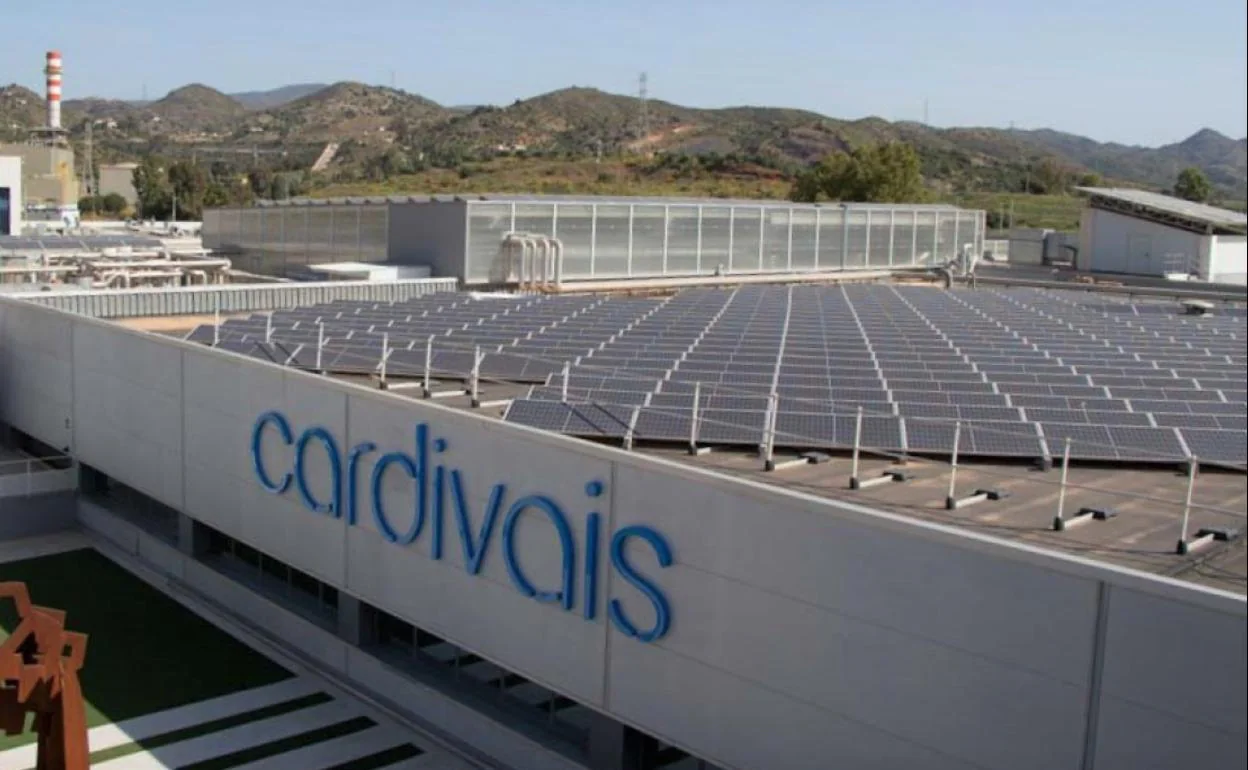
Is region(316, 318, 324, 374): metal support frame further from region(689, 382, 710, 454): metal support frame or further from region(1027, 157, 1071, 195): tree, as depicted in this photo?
region(1027, 157, 1071, 195): tree

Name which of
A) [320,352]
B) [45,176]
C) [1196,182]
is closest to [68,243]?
[320,352]

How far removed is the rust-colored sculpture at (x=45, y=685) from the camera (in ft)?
45.1

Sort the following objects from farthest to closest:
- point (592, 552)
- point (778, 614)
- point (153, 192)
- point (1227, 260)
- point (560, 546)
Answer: point (153, 192) < point (1227, 260) < point (560, 546) < point (592, 552) < point (778, 614)

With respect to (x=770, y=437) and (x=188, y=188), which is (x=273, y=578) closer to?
(x=770, y=437)

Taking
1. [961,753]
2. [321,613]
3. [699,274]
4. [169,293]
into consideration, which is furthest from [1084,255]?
[961,753]

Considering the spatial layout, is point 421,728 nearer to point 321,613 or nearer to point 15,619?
point 321,613

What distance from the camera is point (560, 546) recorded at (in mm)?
14922

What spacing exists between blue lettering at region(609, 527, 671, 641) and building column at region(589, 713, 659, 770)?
1327 mm

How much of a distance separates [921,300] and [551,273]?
10254 mm

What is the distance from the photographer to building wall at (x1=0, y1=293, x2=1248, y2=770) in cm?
962

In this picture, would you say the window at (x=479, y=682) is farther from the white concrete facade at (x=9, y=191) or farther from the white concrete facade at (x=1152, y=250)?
the white concrete facade at (x=9, y=191)

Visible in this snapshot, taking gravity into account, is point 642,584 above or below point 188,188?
below

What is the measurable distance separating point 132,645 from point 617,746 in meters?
10.6

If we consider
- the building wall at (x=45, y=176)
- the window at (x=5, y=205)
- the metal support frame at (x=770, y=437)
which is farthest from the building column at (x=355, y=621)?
the building wall at (x=45, y=176)
